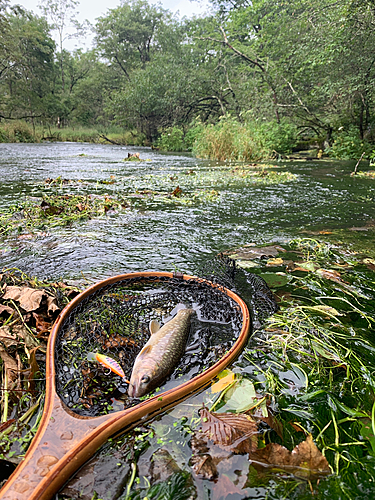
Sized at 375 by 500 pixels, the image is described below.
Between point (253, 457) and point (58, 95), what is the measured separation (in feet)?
202

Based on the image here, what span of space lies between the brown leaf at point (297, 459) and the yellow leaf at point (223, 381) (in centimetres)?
37

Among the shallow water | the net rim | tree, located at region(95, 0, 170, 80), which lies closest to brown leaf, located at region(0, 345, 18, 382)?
the net rim

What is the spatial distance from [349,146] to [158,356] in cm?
2193

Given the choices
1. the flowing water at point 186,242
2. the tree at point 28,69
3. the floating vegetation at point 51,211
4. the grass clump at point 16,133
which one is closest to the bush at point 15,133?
the grass clump at point 16,133

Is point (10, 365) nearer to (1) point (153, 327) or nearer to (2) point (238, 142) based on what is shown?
(1) point (153, 327)

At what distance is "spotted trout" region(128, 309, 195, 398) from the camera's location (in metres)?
1.51

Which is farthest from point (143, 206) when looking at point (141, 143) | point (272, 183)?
point (141, 143)

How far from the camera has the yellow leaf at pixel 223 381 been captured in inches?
62.3

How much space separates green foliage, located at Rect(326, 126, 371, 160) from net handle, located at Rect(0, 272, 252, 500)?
21585 millimetres

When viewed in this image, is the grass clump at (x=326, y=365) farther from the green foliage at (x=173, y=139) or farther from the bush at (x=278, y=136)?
the green foliage at (x=173, y=139)

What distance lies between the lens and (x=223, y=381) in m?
1.63

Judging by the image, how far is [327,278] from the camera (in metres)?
3.05

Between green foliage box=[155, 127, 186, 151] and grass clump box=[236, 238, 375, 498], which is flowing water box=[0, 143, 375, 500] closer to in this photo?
grass clump box=[236, 238, 375, 498]

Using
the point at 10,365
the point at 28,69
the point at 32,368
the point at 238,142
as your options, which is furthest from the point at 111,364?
the point at 28,69
